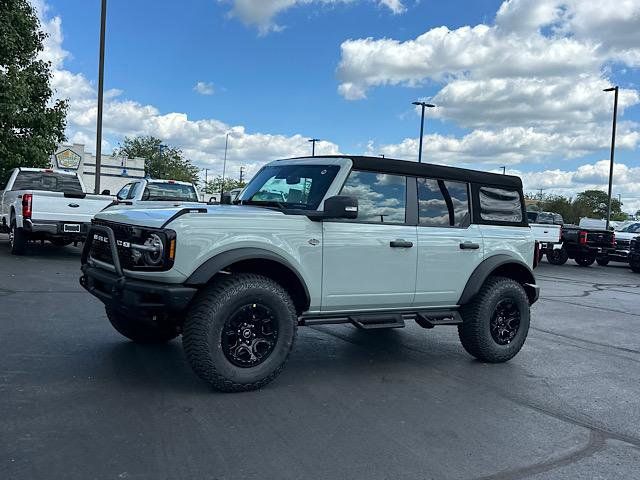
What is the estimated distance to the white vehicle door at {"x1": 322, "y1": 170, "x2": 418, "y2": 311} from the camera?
5.10 metres

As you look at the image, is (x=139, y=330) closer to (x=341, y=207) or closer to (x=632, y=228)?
(x=341, y=207)

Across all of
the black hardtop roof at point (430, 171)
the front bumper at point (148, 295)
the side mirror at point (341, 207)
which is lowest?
the front bumper at point (148, 295)

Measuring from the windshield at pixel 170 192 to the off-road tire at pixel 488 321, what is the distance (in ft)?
31.9

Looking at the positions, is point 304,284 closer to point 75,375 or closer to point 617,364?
point 75,375

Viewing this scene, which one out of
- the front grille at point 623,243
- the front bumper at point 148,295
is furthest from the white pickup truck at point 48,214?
the front grille at point 623,243

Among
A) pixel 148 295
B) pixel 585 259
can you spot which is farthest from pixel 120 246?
pixel 585 259

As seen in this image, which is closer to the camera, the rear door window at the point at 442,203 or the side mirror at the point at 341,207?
the side mirror at the point at 341,207

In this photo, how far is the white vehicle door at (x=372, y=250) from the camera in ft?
16.7

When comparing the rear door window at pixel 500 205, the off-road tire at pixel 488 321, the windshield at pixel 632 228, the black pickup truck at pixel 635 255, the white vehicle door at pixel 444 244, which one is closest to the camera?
the white vehicle door at pixel 444 244

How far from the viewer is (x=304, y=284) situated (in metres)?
4.92

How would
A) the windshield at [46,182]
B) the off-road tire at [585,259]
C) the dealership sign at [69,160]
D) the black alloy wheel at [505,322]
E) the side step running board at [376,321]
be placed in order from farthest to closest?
the dealership sign at [69,160] < the off-road tire at [585,259] < the windshield at [46,182] < the black alloy wheel at [505,322] < the side step running board at [376,321]

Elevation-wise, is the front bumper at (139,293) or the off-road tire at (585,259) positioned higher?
the front bumper at (139,293)

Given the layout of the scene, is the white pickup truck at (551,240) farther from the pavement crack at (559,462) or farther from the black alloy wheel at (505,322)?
the pavement crack at (559,462)

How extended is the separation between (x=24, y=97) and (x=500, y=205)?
15.7 metres
